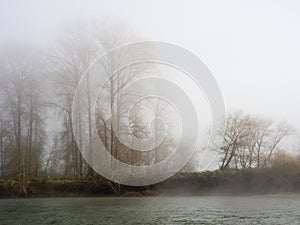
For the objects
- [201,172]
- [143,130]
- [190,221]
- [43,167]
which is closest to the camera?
[190,221]

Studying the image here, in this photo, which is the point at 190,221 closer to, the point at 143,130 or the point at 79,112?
the point at 143,130

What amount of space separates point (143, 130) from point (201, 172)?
28.0 feet

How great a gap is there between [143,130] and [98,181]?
764 cm

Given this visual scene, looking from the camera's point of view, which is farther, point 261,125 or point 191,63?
point 261,125

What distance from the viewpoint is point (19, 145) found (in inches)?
1895

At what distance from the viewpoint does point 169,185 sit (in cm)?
4672

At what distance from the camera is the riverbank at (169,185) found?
43.3m

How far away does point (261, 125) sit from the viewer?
6631 centimetres

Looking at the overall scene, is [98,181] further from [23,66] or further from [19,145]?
[23,66]

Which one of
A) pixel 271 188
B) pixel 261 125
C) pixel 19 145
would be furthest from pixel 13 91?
pixel 261 125

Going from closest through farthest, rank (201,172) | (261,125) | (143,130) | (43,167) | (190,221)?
(190,221), (143,130), (201,172), (43,167), (261,125)

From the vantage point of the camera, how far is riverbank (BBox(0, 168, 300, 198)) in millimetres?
43281

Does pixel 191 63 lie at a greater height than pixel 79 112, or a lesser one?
greater

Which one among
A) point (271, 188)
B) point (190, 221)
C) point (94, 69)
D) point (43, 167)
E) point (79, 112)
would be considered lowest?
point (190, 221)
